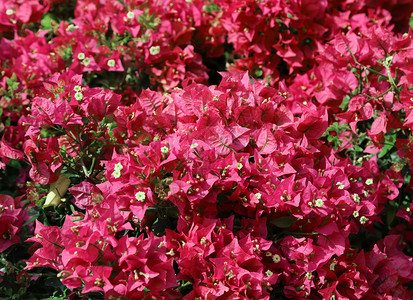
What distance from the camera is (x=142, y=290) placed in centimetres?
109

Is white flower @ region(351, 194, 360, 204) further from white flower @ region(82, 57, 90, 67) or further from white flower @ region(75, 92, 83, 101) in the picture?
white flower @ region(82, 57, 90, 67)

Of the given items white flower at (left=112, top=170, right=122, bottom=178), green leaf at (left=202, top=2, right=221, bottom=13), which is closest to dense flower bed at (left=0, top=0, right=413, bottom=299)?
white flower at (left=112, top=170, right=122, bottom=178)

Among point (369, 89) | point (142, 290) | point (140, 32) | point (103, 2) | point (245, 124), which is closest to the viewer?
point (142, 290)

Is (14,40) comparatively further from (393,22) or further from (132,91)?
(393,22)

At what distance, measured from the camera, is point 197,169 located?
47.8 inches

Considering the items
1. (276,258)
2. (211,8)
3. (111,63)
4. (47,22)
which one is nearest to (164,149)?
(276,258)

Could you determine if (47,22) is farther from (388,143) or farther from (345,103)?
(388,143)

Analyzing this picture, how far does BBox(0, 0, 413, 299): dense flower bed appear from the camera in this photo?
1.19 m

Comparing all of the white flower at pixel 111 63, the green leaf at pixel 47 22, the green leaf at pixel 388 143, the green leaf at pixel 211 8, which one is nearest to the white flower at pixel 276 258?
the green leaf at pixel 388 143

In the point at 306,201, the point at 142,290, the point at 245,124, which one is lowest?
the point at 142,290

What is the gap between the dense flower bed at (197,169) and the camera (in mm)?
1186

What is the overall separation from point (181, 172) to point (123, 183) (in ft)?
0.54

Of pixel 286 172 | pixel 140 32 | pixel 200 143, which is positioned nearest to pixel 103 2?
pixel 140 32

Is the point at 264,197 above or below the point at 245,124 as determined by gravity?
below
